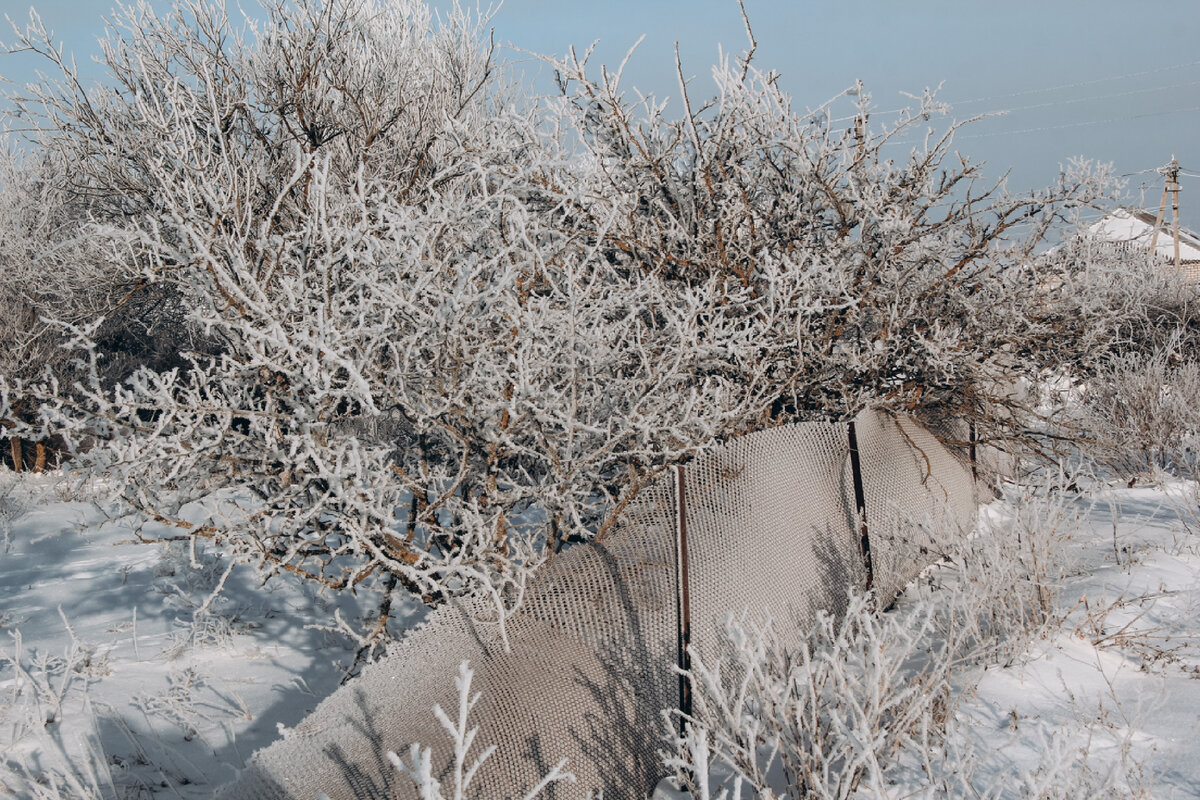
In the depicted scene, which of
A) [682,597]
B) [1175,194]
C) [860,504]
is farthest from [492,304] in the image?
[1175,194]

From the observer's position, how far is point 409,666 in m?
2.44

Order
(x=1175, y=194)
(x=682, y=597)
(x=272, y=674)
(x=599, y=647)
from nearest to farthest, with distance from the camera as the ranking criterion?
(x=599, y=647), (x=682, y=597), (x=272, y=674), (x=1175, y=194)

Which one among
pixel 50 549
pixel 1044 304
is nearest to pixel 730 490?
pixel 1044 304

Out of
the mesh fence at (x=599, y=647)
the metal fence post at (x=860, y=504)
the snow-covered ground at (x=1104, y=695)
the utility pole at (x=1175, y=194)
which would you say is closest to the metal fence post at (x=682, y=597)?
the mesh fence at (x=599, y=647)

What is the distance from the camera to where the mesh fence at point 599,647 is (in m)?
2.21

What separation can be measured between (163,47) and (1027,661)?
9058mm

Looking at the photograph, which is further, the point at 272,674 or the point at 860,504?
the point at 272,674

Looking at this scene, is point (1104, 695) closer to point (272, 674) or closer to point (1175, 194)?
point (272, 674)

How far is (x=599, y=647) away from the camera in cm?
248

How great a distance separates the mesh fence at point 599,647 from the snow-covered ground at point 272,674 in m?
0.68

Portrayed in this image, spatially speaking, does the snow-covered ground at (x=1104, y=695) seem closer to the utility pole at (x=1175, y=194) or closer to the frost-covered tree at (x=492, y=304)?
the frost-covered tree at (x=492, y=304)

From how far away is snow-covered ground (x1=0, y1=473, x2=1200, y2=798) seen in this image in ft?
7.79

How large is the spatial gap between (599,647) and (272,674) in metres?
2.39

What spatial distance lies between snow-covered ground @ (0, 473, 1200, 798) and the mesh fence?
0.68 m
